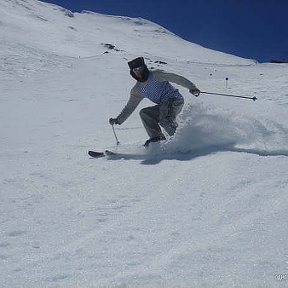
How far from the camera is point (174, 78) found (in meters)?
6.83

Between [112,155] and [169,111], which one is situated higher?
[169,111]

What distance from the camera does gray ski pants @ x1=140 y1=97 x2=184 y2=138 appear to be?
6848mm

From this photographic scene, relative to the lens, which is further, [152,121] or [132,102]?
[132,102]

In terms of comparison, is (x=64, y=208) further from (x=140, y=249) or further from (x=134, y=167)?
(x=134, y=167)

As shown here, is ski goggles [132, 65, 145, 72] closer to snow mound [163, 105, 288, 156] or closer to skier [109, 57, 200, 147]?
skier [109, 57, 200, 147]

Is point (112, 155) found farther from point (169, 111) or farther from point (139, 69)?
point (139, 69)

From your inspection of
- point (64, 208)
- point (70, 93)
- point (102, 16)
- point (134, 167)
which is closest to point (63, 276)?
point (64, 208)

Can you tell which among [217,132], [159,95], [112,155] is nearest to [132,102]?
[159,95]

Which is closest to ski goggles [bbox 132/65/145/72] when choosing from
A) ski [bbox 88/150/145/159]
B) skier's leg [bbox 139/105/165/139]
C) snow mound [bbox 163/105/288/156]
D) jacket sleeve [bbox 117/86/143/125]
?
jacket sleeve [bbox 117/86/143/125]

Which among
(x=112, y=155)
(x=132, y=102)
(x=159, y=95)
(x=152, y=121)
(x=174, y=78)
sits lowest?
(x=112, y=155)

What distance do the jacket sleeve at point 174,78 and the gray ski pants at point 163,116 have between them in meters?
0.26

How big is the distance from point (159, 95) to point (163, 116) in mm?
349

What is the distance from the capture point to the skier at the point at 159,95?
22.3 ft

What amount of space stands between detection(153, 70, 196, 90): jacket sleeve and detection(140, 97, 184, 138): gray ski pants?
10.2 inches
